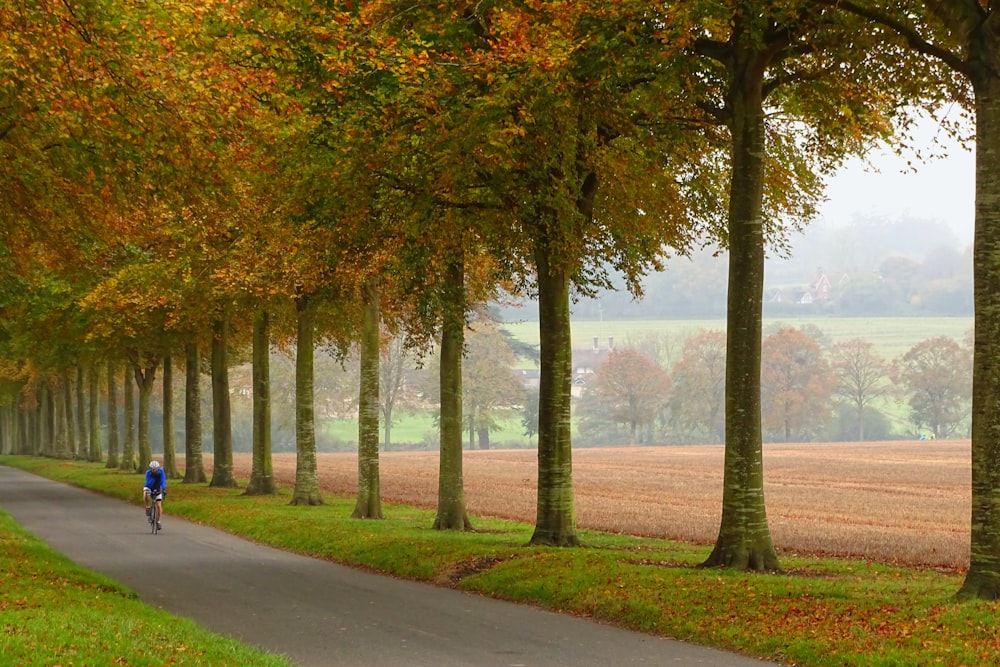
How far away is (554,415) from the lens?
22.7 meters

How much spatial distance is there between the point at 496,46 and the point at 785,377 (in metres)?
138

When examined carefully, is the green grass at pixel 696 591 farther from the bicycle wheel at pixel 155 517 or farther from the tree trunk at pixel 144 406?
the tree trunk at pixel 144 406

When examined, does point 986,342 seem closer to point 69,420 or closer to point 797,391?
point 69,420

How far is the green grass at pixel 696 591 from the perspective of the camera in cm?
1266

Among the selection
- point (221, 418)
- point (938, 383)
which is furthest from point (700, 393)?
point (221, 418)

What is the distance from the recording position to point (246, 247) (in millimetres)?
30562

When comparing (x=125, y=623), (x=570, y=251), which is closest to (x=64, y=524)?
(x=570, y=251)

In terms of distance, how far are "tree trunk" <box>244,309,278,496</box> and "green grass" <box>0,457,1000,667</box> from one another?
12.0m

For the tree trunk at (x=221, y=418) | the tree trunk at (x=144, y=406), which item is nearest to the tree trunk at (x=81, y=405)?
Answer: the tree trunk at (x=144, y=406)

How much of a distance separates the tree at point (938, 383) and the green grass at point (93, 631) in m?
139

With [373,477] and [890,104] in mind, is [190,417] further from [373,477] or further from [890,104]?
[890,104]

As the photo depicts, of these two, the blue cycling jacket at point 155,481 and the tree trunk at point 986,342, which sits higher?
the tree trunk at point 986,342

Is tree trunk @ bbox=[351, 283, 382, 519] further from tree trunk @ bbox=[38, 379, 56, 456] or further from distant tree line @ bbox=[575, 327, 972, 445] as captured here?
distant tree line @ bbox=[575, 327, 972, 445]

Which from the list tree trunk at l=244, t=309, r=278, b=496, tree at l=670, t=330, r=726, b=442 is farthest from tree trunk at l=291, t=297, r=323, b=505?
tree at l=670, t=330, r=726, b=442
